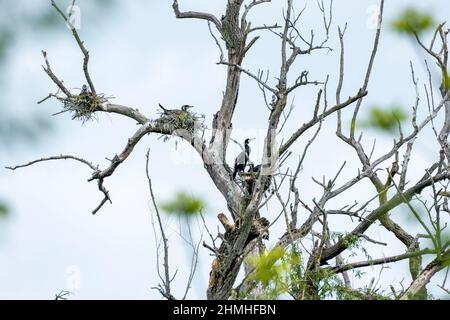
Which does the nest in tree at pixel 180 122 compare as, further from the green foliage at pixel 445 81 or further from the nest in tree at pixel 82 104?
the green foliage at pixel 445 81

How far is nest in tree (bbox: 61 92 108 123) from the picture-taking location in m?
10.3

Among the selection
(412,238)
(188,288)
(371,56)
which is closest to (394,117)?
(371,56)

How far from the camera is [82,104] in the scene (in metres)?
10.3

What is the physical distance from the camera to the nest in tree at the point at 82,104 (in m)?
10.3

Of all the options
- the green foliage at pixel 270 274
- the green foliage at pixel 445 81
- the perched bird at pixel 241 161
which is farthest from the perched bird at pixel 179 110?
the green foliage at pixel 270 274

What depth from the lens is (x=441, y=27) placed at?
902 centimetres

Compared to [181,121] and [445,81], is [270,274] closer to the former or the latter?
[445,81]

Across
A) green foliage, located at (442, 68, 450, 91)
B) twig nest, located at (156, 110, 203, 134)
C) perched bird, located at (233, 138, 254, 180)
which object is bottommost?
perched bird, located at (233, 138, 254, 180)

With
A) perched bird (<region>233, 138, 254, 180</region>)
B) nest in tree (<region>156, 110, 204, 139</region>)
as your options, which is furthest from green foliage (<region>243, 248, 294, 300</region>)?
nest in tree (<region>156, 110, 204, 139</region>)

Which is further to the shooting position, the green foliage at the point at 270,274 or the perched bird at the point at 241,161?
the perched bird at the point at 241,161

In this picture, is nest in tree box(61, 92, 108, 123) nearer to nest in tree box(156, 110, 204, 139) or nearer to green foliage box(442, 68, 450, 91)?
nest in tree box(156, 110, 204, 139)

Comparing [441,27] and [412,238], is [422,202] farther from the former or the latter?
[441,27]
